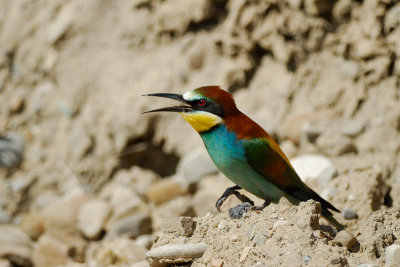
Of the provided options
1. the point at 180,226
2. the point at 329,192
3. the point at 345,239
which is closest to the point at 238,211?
the point at 180,226

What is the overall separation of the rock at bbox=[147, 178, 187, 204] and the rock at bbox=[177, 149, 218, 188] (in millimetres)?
81

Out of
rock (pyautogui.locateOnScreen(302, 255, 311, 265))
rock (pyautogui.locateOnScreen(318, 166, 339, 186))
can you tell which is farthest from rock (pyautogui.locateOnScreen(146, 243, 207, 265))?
rock (pyautogui.locateOnScreen(318, 166, 339, 186))

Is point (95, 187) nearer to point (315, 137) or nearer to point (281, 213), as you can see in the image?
point (315, 137)

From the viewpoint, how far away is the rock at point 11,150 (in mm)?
4977

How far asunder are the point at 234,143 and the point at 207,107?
218mm

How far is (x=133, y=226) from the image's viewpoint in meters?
3.86

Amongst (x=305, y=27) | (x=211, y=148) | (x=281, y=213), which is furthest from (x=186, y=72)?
(x=281, y=213)

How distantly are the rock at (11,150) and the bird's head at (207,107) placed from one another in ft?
8.93

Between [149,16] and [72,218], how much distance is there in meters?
2.02

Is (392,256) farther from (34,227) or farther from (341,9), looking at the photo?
(34,227)

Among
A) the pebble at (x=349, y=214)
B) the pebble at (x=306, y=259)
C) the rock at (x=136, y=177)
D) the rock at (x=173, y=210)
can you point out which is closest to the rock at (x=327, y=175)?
the pebble at (x=349, y=214)

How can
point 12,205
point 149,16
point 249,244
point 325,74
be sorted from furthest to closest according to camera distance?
point 149,16, point 12,205, point 325,74, point 249,244

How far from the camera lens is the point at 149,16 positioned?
5.15 metres

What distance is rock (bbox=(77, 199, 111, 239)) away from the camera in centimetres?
403
